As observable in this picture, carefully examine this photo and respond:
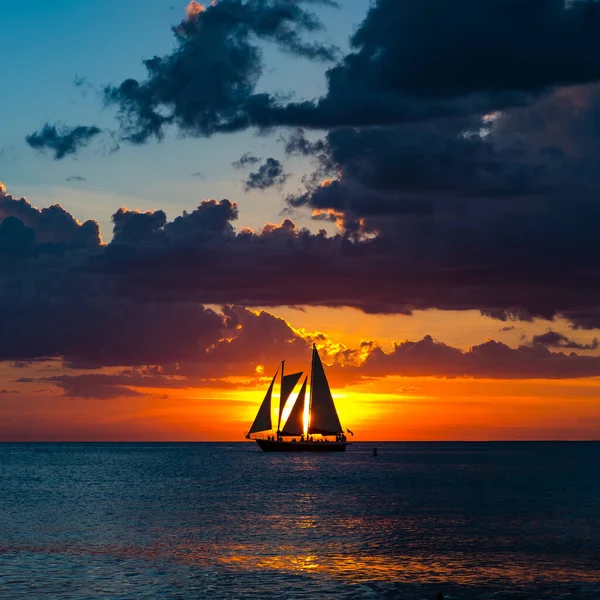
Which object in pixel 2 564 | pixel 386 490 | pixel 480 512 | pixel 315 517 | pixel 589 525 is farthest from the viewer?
pixel 386 490

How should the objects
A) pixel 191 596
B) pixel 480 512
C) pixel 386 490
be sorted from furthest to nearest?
pixel 386 490, pixel 480 512, pixel 191 596

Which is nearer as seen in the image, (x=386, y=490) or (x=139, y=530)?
(x=139, y=530)

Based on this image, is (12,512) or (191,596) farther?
(12,512)

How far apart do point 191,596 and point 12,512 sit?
56207 millimetres

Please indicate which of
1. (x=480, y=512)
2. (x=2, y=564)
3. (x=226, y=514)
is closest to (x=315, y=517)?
(x=226, y=514)

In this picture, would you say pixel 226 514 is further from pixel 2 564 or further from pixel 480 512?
pixel 2 564

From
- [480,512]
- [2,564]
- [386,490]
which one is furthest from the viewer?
[386,490]

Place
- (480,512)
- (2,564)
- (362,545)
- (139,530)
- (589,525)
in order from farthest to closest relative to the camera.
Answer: (480,512), (589,525), (139,530), (362,545), (2,564)

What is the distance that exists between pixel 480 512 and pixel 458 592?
2033 inches

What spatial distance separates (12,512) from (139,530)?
2546cm

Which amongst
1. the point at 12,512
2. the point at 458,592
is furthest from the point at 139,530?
the point at 458,592

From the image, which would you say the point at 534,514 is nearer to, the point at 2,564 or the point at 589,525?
the point at 589,525

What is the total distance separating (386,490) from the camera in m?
144

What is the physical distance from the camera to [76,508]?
355 feet
